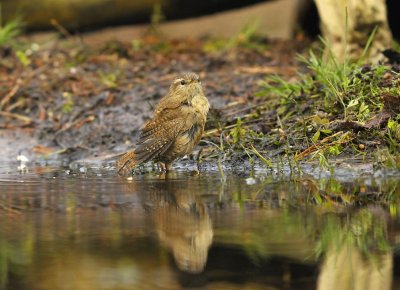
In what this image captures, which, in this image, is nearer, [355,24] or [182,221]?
[182,221]

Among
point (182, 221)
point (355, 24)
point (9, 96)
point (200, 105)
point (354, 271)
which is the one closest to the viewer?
point (354, 271)

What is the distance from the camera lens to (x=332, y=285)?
3672 millimetres

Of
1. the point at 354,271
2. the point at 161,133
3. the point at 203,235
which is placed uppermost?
the point at 161,133

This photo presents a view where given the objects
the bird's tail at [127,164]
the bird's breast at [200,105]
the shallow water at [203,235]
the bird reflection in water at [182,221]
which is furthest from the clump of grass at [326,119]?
the bird reflection in water at [182,221]

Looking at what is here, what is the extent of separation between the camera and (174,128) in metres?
7.48

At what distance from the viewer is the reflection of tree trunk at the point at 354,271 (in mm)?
3654

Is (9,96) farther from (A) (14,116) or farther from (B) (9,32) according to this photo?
(B) (9,32)

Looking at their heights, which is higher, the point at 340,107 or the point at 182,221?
the point at 340,107

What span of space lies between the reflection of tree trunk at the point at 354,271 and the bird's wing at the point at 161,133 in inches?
133

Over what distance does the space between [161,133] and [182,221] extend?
2.48 metres

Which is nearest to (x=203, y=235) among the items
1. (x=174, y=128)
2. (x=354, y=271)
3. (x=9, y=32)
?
(x=354, y=271)

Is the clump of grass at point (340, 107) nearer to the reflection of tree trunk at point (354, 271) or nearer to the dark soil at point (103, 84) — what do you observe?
the dark soil at point (103, 84)

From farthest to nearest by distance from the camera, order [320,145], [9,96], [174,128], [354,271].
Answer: [9,96]
[174,128]
[320,145]
[354,271]

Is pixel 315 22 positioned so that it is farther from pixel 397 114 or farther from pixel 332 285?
pixel 332 285
